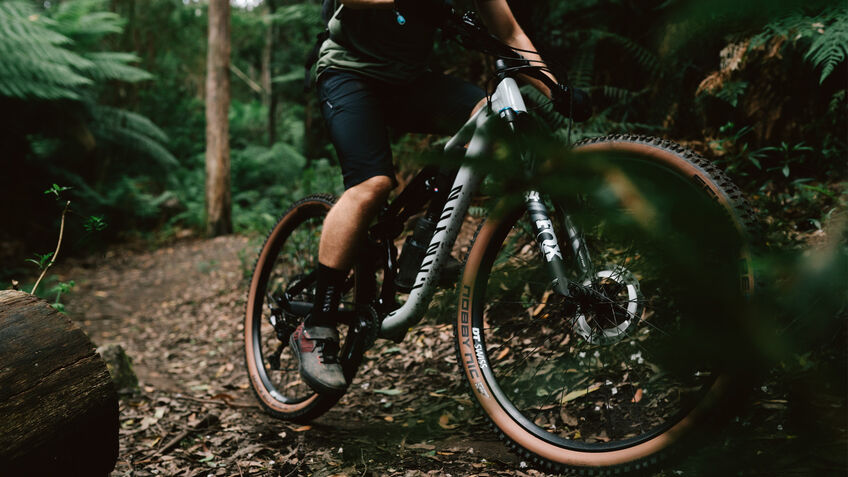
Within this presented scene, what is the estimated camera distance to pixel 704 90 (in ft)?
9.77

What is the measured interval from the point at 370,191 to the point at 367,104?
347 millimetres

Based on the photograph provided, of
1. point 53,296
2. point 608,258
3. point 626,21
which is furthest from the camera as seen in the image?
point 53,296

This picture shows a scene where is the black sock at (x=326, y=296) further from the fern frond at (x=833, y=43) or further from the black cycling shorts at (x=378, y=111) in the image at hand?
the fern frond at (x=833, y=43)

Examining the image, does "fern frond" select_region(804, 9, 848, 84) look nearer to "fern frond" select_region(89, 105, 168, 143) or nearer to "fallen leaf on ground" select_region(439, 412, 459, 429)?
"fallen leaf on ground" select_region(439, 412, 459, 429)

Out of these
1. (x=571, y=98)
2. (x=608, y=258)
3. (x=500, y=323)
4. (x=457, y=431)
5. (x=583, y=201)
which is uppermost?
(x=571, y=98)

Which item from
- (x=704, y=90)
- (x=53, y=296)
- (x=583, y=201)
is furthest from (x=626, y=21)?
(x=53, y=296)

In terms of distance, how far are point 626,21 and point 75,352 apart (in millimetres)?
3887

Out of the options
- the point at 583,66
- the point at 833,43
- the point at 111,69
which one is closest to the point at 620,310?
the point at 833,43

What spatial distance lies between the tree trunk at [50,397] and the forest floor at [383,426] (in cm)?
43

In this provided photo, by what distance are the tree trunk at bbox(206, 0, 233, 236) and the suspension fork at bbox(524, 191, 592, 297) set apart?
7924mm

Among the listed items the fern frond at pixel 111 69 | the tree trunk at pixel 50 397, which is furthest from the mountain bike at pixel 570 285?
the fern frond at pixel 111 69

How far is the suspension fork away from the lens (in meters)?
1.58

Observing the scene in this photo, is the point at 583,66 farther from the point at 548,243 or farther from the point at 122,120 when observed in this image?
the point at 122,120

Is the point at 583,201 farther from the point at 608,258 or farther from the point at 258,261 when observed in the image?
the point at 258,261
